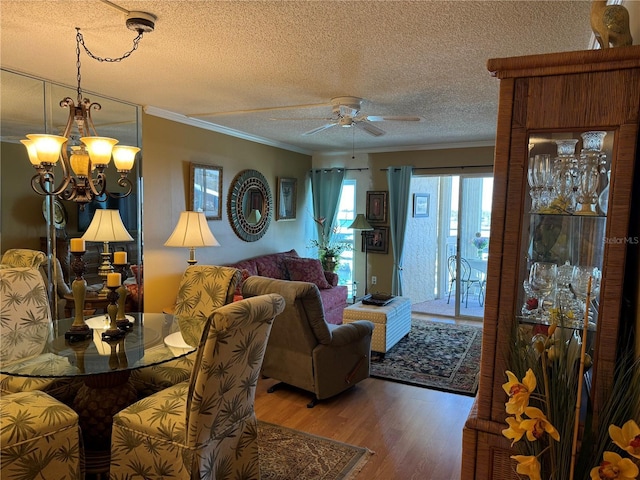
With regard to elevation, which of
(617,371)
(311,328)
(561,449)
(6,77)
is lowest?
(311,328)

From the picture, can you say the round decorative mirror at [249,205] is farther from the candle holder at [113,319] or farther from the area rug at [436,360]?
the candle holder at [113,319]

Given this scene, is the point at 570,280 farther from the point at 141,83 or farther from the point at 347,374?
the point at 141,83

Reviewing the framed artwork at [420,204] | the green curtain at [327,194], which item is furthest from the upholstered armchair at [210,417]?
the framed artwork at [420,204]

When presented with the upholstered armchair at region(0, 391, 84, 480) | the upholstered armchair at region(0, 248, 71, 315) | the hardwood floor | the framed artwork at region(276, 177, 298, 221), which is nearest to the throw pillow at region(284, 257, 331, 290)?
the framed artwork at region(276, 177, 298, 221)

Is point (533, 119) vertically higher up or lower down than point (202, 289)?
higher up

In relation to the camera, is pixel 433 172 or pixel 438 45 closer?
pixel 438 45

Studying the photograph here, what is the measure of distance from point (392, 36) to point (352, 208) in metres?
4.73

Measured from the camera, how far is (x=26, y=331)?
2600mm

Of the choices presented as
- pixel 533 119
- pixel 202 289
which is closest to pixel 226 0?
pixel 533 119

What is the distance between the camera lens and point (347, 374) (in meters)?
3.39

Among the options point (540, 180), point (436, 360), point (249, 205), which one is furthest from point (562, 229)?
point (249, 205)

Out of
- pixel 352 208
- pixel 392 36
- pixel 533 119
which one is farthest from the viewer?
pixel 352 208

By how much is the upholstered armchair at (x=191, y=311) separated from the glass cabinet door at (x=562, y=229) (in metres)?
1.87

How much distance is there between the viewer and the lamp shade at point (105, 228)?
3555mm
